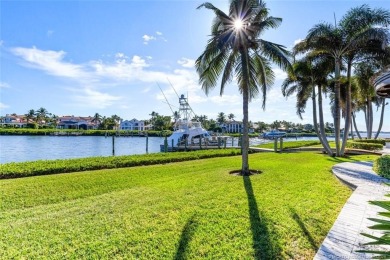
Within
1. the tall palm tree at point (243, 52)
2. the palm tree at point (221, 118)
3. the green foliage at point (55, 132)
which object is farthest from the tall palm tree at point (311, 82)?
the palm tree at point (221, 118)

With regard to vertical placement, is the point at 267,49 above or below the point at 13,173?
above

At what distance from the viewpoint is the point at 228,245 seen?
12.8 feet

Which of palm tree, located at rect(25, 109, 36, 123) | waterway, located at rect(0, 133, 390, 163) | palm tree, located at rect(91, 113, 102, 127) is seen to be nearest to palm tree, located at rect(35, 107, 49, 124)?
palm tree, located at rect(25, 109, 36, 123)

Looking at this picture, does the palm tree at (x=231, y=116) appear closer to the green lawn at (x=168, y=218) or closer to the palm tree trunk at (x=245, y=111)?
the palm tree trunk at (x=245, y=111)

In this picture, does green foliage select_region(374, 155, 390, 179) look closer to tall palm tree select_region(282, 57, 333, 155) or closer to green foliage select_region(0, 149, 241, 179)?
tall palm tree select_region(282, 57, 333, 155)

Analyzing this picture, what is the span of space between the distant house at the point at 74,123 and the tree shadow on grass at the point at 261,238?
3979 inches

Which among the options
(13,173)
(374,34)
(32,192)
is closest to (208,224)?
(32,192)

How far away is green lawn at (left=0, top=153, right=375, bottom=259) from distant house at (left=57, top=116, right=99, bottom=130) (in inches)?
3812

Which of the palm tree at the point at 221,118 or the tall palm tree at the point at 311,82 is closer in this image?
the tall palm tree at the point at 311,82

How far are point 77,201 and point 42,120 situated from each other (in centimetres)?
9717

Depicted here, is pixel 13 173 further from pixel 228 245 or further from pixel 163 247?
pixel 228 245

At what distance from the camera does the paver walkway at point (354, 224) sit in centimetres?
360

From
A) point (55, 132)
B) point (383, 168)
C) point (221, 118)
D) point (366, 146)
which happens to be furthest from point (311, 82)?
point (221, 118)

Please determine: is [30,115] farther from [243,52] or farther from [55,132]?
[243,52]
